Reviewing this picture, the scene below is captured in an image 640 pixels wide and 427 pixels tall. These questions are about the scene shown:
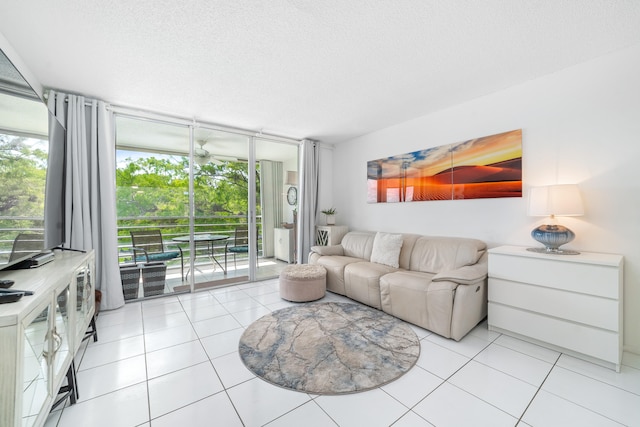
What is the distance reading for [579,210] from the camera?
2.12 meters

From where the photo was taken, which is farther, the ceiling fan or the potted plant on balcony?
the potted plant on balcony

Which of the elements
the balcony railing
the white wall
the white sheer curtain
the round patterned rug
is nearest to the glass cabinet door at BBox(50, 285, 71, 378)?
the round patterned rug

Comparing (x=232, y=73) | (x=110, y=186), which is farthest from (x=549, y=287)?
(x=110, y=186)

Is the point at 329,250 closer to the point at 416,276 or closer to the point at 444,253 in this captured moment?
the point at 416,276

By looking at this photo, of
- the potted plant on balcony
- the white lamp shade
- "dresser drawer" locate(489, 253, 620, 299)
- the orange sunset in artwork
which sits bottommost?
"dresser drawer" locate(489, 253, 620, 299)

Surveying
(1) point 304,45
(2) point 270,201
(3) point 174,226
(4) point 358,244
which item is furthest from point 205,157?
(4) point 358,244

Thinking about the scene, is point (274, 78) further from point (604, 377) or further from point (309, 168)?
point (604, 377)

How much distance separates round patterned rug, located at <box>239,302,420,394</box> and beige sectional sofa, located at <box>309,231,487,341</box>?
0.75ft

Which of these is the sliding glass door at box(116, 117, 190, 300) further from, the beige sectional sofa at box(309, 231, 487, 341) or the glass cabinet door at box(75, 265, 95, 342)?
the beige sectional sofa at box(309, 231, 487, 341)

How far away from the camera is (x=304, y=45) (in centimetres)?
204

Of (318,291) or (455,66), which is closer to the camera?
(455,66)

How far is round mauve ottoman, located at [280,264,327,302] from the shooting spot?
3189mm

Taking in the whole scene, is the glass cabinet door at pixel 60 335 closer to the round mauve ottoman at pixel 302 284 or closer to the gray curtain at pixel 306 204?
the round mauve ottoman at pixel 302 284

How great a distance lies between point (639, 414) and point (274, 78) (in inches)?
141
